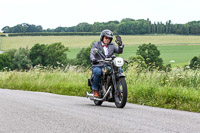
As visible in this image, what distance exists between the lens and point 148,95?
10148 mm

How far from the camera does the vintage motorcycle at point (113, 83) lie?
8486mm

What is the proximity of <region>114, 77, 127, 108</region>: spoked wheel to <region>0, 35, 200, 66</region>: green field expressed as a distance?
81.1 metres

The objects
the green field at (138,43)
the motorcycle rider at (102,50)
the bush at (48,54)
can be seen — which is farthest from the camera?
the bush at (48,54)

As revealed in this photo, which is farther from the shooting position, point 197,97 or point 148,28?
point 148,28

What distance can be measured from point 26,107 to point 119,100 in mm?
1960

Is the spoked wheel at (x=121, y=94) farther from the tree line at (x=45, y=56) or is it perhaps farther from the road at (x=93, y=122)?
the tree line at (x=45, y=56)

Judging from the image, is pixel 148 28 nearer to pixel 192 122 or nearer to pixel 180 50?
pixel 180 50

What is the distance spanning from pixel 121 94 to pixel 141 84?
3.20 metres

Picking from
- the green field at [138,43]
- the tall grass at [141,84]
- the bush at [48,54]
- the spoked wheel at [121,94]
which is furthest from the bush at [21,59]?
the spoked wheel at [121,94]

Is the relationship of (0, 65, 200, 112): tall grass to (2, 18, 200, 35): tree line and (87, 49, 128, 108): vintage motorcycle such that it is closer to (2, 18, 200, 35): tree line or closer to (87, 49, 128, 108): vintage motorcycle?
(87, 49, 128, 108): vintage motorcycle

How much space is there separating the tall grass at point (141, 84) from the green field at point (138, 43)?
72.0 metres

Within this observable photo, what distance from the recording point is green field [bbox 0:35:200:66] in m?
97.3

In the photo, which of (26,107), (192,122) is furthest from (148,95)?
(192,122)

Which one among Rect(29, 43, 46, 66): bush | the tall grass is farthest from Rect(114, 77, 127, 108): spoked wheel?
Rect(29, 43, 46, 66): bush
